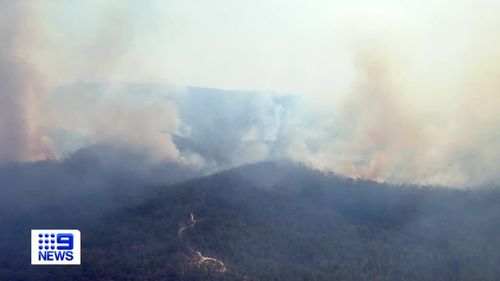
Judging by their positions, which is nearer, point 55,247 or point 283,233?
point 55,247

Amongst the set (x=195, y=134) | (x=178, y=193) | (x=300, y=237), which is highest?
(x=195, y=134)

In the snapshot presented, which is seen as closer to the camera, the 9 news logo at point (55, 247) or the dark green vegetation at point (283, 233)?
the 9 news logo at point (55, 247)

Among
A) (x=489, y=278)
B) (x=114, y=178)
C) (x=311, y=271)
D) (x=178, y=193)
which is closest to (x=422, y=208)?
(x=489, y=278)

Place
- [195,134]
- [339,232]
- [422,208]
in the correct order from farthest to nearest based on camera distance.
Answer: [195,134], [422,208], [339,232]

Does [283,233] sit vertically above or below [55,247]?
above

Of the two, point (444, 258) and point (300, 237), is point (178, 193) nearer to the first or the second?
point (300, 237)

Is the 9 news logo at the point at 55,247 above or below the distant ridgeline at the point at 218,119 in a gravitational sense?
below
